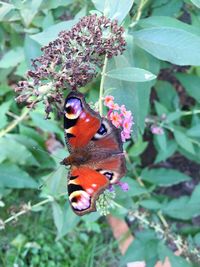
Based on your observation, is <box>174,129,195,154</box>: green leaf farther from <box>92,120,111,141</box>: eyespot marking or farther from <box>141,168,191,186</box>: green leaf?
<box>92,120,111,141</box>: eyespot marking

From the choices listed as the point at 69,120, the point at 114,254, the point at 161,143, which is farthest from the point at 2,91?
the point at 69,120

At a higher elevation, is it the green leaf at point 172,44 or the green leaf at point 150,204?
the green leaf at point 172,44

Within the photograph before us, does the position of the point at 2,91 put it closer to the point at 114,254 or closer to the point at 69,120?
the point at 114,254

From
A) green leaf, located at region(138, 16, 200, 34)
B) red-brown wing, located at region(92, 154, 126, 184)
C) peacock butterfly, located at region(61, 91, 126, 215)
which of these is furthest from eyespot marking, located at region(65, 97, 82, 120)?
green leaf, located at region(138, 16, 200, 34)

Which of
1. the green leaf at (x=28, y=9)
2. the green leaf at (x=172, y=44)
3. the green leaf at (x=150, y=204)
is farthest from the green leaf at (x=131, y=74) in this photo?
the green leaf at (x=150, y=204)

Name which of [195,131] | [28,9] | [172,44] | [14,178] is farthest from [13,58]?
[172,44]

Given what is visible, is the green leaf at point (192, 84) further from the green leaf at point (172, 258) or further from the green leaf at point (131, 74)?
the green leaf at point (131, 74)

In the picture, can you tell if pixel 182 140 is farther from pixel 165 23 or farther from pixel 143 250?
pixel 165 23
